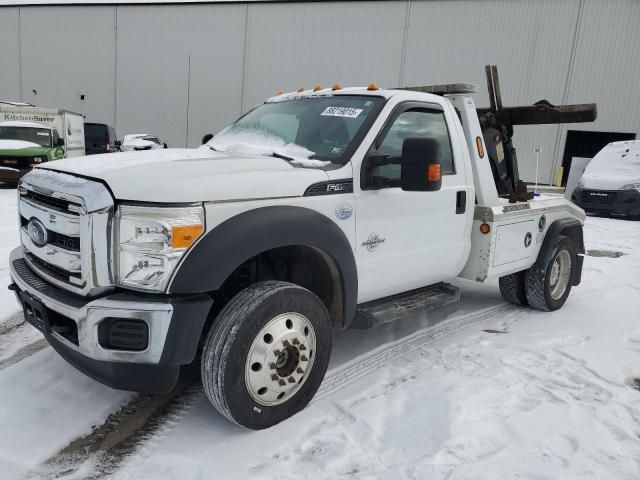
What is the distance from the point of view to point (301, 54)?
23578 mm

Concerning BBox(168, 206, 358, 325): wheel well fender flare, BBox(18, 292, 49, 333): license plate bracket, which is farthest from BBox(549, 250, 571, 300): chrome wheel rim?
BBox(18, 292, 49, 333): license plate bracket

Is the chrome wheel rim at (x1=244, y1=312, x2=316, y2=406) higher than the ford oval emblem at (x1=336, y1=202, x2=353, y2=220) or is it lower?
lower

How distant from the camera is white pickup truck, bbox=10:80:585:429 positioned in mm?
2301

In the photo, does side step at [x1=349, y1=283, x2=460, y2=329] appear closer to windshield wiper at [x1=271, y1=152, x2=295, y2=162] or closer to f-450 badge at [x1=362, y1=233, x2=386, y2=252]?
f-450 badge at [x1=362, y1=233, x2=386, y2=252]

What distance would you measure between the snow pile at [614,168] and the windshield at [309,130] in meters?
11.2

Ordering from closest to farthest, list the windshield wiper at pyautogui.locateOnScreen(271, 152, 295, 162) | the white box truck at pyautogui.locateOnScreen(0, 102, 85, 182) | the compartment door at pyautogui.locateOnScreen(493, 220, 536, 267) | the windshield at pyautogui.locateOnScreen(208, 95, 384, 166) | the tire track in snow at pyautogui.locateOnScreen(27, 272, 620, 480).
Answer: the tire track in snow at pyautogui.locateOnScreen(27, 272, 620, 480), the windshield wiper at pyautogui.locateOnScreen(271, 152, 295, 162), the windshield at pyautogui.locateOnScreen(208, 95, 384, 166), the compartment door at pyautogui.locateOnScreen(493, 220, 536, 267), the white box truck at pyautogui.locateOnScreen(0, 102, 85, 182)

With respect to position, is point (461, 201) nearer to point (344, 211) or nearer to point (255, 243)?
point (344, 211)

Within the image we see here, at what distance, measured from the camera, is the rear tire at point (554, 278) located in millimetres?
4879

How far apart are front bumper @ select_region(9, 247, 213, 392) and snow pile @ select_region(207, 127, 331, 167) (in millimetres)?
1125

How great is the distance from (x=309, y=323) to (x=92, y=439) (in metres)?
1.26

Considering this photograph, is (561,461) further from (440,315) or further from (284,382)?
(440,315)

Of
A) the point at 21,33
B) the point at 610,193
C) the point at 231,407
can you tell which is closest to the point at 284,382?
the point at 231,407

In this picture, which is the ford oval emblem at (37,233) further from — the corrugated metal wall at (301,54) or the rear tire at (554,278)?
the corrugated metal wall at (301,54)

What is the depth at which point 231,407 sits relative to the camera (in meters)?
2.50
